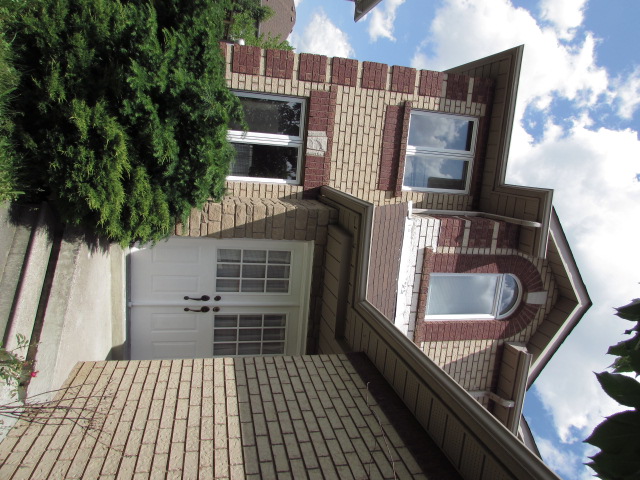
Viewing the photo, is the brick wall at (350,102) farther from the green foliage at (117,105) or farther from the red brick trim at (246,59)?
the green foliage at (117,105)

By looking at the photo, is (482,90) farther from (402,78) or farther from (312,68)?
(312,68)

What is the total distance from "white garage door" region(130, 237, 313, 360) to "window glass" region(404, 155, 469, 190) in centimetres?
285

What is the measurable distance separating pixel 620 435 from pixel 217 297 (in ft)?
21.9

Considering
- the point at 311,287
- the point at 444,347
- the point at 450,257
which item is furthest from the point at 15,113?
the point at 444,347

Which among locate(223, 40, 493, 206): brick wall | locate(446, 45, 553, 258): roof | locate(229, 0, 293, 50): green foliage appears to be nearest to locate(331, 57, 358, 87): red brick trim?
locate(223, 40, 493, 206): brick wall

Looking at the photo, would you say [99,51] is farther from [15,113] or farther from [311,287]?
[311,287]

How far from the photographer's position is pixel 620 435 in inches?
64.4

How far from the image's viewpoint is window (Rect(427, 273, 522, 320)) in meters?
8.11

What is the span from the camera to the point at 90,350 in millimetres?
5715

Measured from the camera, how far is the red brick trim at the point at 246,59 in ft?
25.0

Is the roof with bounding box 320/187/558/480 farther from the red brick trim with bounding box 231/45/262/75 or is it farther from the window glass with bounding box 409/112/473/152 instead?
the red brick trim with bounding box 231/45/262/75

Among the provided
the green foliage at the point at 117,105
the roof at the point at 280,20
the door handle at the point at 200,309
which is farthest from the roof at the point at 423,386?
the roof at the point at 280,20

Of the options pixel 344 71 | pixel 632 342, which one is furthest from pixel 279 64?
pixel 632 342

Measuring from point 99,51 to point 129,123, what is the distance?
820mm
